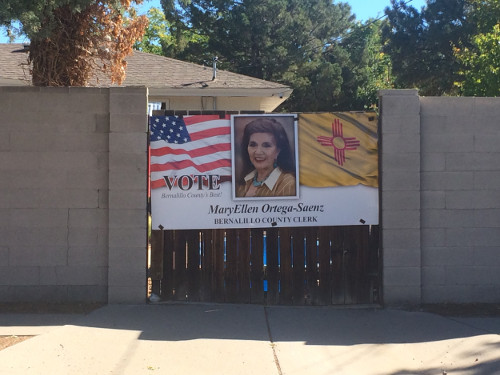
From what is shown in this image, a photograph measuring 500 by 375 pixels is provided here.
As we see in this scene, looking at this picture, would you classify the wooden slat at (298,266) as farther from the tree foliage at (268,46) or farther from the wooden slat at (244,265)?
the tree foliage at (268,46)

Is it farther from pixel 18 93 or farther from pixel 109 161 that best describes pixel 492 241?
pixel 18 93

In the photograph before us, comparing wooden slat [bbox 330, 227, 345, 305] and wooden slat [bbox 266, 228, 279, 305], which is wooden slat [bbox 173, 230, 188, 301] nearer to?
wooden slat [bbox 266, 228, 279, 305]

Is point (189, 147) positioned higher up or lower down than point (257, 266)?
higher up

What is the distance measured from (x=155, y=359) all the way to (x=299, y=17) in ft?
83.3

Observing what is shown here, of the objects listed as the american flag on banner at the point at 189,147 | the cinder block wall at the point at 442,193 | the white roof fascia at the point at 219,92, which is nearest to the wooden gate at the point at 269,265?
the cinder block wall at the point at 442,193

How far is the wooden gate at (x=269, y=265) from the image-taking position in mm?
7344

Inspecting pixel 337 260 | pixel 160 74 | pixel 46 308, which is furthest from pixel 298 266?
pixel 160 74

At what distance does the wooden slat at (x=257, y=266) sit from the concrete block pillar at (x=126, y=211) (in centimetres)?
134

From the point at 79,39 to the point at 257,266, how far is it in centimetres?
391

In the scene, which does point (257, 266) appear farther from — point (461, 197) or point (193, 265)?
point (461, 197)

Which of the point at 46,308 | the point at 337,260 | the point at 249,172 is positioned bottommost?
the point at 46,308

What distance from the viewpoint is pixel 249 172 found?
24.0 ft

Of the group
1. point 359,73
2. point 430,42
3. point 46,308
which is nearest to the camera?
point 46,308

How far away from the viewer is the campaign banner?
7277 mm
